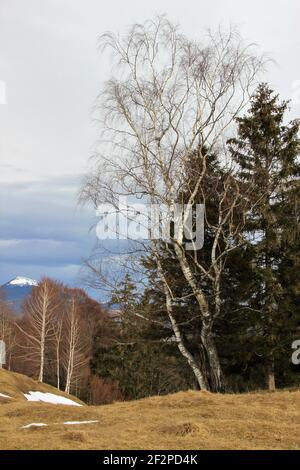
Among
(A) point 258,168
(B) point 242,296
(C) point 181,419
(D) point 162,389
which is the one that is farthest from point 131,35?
(D) point 162,389

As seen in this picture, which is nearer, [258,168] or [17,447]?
[17,447]

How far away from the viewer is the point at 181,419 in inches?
360

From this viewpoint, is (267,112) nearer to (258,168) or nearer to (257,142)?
(257,142)

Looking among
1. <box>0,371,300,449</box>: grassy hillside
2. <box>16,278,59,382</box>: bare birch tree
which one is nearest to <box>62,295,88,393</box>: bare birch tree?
<box>16,278,59,382</box>: bare birch tree

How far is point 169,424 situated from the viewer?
8.55m

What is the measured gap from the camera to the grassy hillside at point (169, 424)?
7.33 metres

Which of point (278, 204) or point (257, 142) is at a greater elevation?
point (257, 142)

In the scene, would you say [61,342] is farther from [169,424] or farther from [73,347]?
[169,424]

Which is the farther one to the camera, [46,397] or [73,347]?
[73,347]

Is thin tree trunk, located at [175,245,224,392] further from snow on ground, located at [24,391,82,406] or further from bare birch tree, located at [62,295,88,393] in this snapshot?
bare birch tree, located at [62,295,88,393]

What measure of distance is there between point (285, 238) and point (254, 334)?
3259mm

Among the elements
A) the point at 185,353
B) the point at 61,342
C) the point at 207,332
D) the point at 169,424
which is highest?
the point at 207,332

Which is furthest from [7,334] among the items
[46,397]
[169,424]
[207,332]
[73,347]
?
[169,424]

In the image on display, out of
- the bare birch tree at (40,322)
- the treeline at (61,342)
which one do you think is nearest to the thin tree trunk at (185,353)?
the bare birch tree at (40,322)
